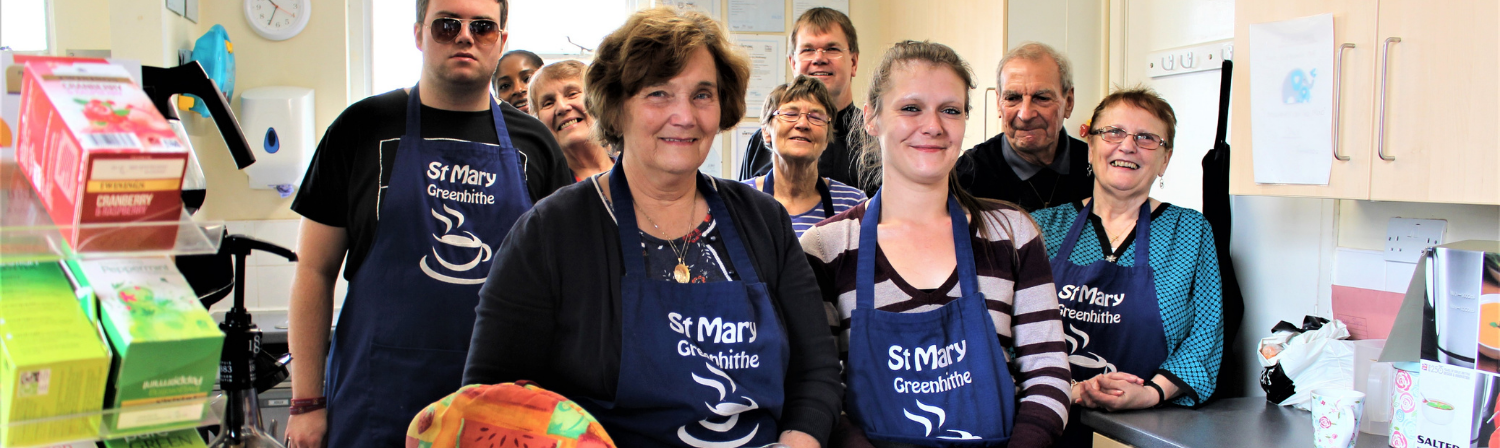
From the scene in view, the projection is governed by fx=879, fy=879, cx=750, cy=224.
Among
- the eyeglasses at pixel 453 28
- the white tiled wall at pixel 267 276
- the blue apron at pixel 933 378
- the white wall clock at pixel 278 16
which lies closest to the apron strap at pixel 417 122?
the eyeglasses at pixel 453 28

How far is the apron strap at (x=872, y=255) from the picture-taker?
1.41 m

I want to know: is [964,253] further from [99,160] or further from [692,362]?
[99,160]

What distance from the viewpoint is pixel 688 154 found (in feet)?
4.17

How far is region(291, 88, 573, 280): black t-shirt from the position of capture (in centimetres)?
148

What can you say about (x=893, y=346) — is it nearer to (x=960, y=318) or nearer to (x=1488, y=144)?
(x=960, y=318)

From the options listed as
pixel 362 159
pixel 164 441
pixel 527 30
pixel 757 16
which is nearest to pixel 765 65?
pixel 757 16

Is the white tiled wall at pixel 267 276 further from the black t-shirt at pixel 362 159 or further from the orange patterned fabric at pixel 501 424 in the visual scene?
the orange patterned fabric at pixel 501 424

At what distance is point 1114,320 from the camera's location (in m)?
1.76

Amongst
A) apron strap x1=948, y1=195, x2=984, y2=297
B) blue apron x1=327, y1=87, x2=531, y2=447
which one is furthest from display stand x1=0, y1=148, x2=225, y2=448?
apron strap x1=948, y1=195, x2=984, y2=297

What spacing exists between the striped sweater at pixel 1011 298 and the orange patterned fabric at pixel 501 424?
0.57m

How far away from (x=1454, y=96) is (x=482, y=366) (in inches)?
62.7

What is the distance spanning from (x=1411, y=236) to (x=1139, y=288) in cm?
59

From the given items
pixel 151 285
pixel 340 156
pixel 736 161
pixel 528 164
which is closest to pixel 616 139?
pixel 528 164

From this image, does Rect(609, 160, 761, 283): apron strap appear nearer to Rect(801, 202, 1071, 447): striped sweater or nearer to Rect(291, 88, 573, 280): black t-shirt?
Rect(801, 202, 1071, 447): striped sweater
